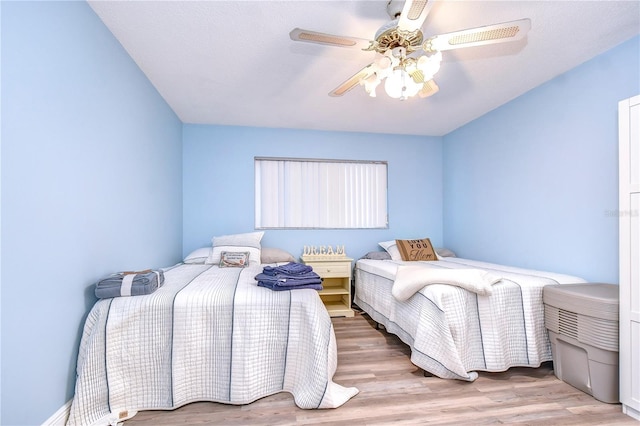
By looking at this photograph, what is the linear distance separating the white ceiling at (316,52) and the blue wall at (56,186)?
1.33 ft

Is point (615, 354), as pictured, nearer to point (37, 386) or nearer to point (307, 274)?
point (307, 274)

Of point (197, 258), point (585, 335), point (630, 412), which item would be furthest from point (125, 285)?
point (630, 412)

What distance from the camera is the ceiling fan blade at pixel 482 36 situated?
152cm

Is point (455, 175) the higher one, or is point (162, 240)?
point (455, 175)

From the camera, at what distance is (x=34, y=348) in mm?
1397

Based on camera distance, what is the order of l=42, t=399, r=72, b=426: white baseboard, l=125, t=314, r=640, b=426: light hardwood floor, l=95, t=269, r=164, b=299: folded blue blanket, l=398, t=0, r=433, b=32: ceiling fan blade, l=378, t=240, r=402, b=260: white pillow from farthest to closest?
1. l=378, t=240, r=402, b=260: white pillow
2. l=95, t=269, r=164, b=299: folded blue blanket
3. l=125, t=314, r=640, b=426: light hardwood floor
4. l=42, t=399, r=72, b=426: white baseboard
5. l=398, t=0, r=433, b=32: ceiling fan blade

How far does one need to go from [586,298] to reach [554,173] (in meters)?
1.32

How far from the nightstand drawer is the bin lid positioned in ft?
6.58

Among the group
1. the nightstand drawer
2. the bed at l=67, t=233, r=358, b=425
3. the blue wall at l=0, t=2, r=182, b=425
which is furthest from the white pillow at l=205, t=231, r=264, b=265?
the bed at l=67, t=233, r=358, b=425

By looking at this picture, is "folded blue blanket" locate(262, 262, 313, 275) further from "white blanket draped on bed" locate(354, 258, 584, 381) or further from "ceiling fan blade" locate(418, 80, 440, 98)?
"ceiling fan blade" locate(418, 80, 440, 98)

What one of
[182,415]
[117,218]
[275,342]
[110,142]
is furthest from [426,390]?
[110,142]

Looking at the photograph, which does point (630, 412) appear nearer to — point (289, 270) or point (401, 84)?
point (289, 270)

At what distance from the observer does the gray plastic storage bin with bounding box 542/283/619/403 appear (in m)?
1.87

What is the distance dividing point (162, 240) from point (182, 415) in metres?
1.86
